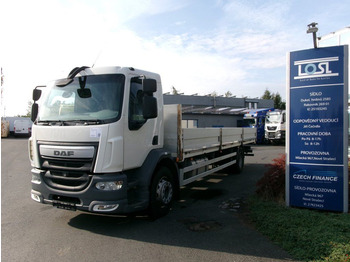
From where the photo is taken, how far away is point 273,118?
965 inches

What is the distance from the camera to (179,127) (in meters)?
5.45

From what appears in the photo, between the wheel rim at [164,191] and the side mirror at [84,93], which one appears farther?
the wheel rim at [164,191]

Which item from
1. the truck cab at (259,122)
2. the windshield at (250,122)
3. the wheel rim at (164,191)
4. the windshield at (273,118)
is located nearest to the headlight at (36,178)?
the wheel rim at (164,191)

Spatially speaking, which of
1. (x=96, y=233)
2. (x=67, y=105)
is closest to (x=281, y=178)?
(x=96, y=233)

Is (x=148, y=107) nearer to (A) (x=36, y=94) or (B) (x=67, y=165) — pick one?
(B) (x=67, y=165)

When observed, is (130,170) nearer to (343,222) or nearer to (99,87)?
(99,87)

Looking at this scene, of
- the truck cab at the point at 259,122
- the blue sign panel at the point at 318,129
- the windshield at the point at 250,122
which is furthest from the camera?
the windshield at the point at 250,122

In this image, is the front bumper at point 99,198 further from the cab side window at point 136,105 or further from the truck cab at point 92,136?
the cab side window at point 136,105

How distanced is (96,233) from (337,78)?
492 centimetres

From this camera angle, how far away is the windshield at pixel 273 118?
24.0 metres

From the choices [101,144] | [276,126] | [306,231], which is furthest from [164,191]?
[276,126]

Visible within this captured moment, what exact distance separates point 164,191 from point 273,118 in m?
21.8

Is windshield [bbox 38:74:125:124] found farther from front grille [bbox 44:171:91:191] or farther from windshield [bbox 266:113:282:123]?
windshield [bbox 266:113:282:123]

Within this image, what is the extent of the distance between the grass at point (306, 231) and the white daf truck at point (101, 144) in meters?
1.90
